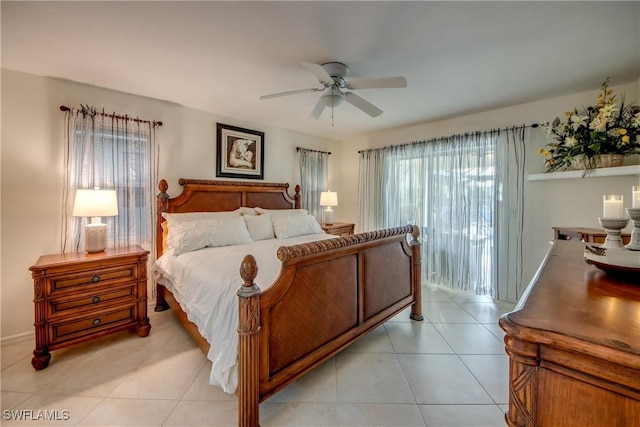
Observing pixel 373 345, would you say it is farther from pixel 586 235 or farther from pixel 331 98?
pixel 331 98

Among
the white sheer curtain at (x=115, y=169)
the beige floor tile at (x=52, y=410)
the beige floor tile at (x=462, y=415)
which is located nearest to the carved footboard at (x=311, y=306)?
the beige floor tile at (x=462, y=415)

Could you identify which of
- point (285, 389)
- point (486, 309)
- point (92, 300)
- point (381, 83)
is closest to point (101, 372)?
point (92, 300)

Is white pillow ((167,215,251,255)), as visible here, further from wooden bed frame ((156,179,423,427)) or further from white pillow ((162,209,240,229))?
wooden bed frame ((156,179,423,427))

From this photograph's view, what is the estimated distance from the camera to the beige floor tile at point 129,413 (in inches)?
61.5

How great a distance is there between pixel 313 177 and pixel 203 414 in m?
3.61

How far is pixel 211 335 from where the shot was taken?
1.76m

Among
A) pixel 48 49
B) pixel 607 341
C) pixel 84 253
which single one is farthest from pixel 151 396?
pixel 48 49

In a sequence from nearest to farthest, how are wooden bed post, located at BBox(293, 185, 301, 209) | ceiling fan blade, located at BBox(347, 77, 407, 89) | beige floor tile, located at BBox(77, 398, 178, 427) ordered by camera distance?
beige floor tile, located at BBox(77, 398, 178, 427), ceiling fan blade, located at BBox(347, 77, 407, 89), wooden bed post, located at BBox(293, 185, 301, 209)

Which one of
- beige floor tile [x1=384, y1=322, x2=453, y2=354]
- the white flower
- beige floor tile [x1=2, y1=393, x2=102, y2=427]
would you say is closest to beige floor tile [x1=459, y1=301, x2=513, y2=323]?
beige floor tile [x1=384, y1=322, x2=453, y2=354]

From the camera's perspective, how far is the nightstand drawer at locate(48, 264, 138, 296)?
209cm

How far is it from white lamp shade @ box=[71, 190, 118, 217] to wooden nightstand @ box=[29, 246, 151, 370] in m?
0.37

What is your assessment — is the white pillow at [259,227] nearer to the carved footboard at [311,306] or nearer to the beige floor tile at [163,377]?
the beige floor tile at [163,377]

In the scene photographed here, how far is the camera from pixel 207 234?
2789 mm

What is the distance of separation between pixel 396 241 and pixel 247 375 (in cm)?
176
